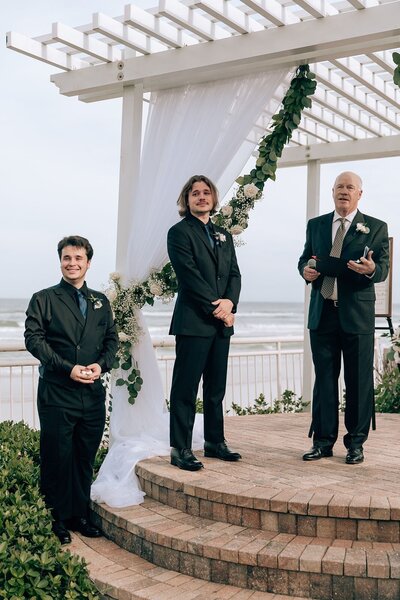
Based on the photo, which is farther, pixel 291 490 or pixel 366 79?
pixel 366 79

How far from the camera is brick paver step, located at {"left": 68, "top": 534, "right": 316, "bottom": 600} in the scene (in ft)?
10.9

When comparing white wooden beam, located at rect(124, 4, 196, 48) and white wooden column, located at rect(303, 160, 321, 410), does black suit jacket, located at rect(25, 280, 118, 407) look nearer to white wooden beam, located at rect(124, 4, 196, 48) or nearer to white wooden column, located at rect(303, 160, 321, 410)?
white wooden beam, located at rect(124, 4, 196, 48)

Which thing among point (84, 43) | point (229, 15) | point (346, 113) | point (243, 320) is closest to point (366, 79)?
point (346, 113)

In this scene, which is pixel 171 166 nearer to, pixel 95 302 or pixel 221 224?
pixel 221 224

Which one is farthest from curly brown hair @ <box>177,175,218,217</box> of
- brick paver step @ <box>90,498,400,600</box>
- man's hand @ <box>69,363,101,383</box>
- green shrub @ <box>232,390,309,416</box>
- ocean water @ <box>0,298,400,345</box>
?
ocean water @ <box>0,298,400,345</box>

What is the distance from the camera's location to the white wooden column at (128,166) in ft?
17.0

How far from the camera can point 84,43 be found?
5.03 metres

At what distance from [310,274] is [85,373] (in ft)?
4.77

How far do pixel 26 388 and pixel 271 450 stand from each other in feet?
32.4

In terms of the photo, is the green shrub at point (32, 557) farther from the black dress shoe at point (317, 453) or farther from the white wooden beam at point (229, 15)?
the white wooden beam at point (229, 15)

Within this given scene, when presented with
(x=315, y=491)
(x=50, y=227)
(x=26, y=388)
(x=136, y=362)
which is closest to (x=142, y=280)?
(x=136, y=362)

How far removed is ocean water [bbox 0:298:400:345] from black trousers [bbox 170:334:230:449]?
20.8m

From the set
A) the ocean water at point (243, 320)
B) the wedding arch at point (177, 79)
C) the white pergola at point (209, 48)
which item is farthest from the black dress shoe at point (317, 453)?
the ocean water at point (243, 320)

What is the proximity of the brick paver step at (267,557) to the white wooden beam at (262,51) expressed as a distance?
2.87 m
